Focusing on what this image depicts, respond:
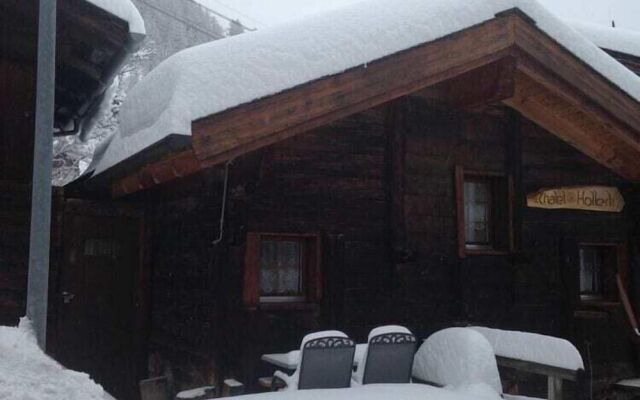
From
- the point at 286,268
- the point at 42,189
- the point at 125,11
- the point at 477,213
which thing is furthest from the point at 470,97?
the point at 42,189

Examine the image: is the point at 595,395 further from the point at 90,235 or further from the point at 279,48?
the point at 90,235

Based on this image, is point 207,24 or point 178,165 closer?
point 178,165

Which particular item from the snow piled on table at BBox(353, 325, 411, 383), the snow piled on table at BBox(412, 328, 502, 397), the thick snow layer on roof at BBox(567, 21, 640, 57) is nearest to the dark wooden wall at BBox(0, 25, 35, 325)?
the snow piled on table at BBox(353, 325, 411, 383)

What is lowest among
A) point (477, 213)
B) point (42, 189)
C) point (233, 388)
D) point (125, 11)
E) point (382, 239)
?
point (233, 388)

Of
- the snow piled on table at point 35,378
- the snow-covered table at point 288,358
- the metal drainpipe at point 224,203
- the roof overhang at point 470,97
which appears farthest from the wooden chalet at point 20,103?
the snow piled on table at point 35,378

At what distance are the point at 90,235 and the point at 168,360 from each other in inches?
78.7

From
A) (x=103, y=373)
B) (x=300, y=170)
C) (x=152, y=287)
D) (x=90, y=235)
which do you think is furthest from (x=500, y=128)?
(x=103, y=373)

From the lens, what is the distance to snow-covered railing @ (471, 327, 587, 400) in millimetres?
5180

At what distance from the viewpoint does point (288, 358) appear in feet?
18.5

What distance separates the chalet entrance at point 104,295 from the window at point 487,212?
4.01 meters

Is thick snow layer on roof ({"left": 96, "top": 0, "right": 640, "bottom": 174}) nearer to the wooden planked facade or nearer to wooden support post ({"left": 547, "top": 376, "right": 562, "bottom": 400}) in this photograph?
the wooden planked facade

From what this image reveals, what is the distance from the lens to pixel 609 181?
27.6ft

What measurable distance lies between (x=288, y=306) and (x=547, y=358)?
7.83ft

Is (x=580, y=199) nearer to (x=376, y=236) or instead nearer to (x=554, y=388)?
(x=376, y=236)
